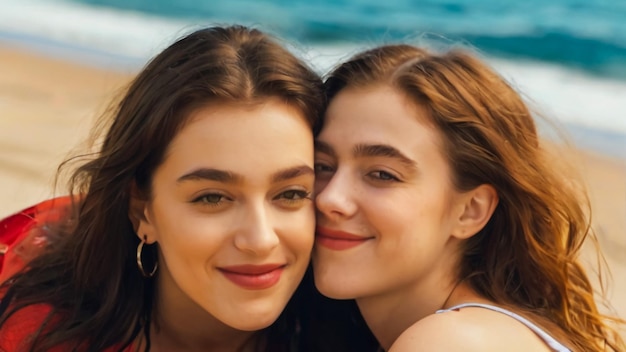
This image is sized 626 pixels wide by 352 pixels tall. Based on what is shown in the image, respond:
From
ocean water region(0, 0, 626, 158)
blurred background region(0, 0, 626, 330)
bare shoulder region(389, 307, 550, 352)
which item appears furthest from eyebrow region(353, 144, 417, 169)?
ocean water region(0, 0, 626, 158)

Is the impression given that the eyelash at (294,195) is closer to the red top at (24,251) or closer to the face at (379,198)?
the face at (379,198)

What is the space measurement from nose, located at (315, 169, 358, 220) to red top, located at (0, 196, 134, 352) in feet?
3.08

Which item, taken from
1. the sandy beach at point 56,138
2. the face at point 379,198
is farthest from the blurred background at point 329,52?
the face at point 379,198

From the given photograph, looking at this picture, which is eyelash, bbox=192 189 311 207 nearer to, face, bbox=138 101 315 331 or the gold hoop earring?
face, bbox=138 101 315 331

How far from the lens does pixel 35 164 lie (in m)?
6.75

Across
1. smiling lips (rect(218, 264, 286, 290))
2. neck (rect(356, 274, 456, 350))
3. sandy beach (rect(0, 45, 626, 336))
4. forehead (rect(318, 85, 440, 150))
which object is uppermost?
forehead (rect(318, 85, 440, 150))

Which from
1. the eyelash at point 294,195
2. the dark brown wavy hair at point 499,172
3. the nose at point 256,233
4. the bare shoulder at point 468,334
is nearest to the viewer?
the bare shoulder at point 468,334

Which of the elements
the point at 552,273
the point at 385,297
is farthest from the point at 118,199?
the point at 552,273

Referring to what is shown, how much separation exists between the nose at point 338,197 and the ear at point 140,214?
59 cm

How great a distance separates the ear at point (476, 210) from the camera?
3.13 metres

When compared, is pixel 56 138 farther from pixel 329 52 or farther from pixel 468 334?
pixel 468 334

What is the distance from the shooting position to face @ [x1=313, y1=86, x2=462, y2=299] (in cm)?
297

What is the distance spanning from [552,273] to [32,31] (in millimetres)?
10389

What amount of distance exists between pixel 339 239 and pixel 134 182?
734 mm
